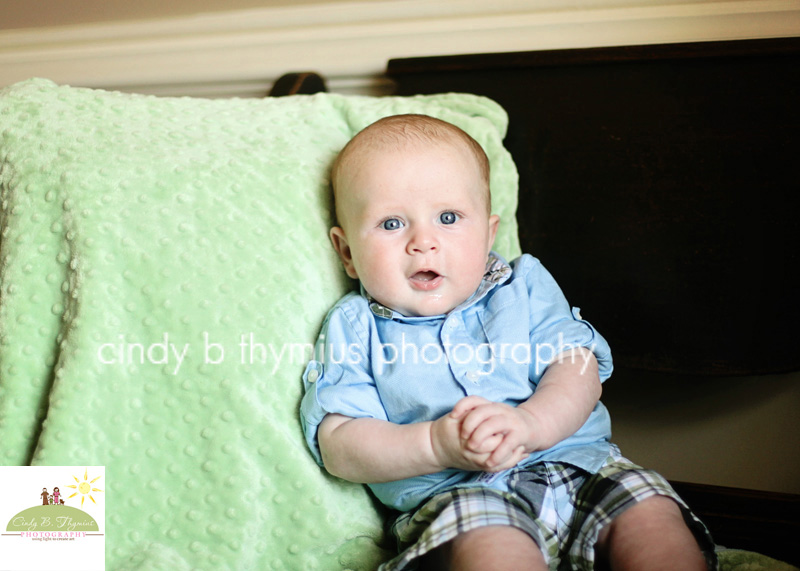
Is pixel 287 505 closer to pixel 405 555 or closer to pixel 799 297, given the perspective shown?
pixel 405 555

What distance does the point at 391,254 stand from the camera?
0.81m

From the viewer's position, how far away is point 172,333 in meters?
0.79

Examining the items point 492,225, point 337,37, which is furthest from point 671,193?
point 337,37

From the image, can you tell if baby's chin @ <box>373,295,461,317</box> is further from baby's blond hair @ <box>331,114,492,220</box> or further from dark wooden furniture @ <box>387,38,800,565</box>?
dark wooden furniture @ <box>387,38,800,565</box>

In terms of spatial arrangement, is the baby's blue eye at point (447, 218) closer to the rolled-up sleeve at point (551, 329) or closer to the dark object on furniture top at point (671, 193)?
the rolled-up sleeve at point (551, 329)

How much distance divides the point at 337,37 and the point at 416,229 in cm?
74

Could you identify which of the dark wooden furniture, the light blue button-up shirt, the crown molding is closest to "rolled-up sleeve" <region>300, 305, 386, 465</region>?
the light blue button-up shirt

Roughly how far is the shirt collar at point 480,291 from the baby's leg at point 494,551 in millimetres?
284

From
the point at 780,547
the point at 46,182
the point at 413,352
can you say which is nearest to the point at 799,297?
the point at 780,547

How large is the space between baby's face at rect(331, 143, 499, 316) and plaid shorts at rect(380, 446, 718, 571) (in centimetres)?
24

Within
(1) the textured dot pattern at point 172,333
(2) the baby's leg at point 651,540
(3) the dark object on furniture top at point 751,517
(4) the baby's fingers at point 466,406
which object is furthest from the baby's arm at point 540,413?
(3) the dark object on furniture top at point 751,517

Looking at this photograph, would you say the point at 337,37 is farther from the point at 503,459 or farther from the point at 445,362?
the point at 503,459

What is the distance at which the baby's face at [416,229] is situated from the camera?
2.65 ft

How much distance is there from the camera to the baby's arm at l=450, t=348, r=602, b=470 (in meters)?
0.67
